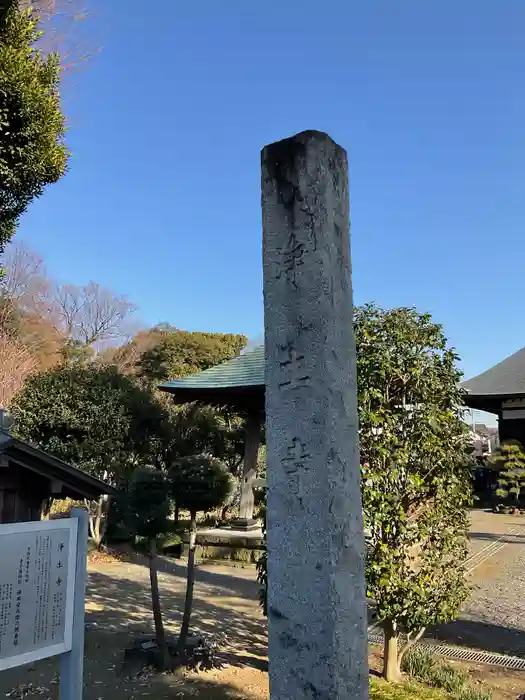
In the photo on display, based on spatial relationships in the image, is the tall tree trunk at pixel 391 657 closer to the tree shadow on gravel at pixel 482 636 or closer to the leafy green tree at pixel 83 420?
the tree shadow on gravel at pixel 482 636

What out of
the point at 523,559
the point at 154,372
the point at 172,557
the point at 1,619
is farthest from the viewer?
the point at 154,372

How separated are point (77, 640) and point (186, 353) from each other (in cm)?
2118

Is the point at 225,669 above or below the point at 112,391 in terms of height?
below

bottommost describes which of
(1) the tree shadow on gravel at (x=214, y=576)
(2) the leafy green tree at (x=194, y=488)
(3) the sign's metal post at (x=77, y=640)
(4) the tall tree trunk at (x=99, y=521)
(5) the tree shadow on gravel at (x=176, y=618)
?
(1) the tree shadow on gravel at (x=214, y=576)

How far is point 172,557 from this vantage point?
44.0 feet

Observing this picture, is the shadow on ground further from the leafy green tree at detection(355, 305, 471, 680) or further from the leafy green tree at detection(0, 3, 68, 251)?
the leafy green tree at detection(0, 3, 68, 251)

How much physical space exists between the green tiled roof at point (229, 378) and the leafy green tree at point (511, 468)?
9.36 meters

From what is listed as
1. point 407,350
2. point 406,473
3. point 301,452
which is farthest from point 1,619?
point 407,350

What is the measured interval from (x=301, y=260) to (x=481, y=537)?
1381 centimetres

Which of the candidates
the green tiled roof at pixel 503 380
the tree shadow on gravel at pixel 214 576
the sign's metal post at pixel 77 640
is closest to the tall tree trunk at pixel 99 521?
the tree shadow on gravel at pixel 214 576

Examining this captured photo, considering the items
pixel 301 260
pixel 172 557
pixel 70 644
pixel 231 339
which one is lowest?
pixel 172 557

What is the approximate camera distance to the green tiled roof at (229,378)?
40.4ft

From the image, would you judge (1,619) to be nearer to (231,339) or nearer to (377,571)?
(377,571)

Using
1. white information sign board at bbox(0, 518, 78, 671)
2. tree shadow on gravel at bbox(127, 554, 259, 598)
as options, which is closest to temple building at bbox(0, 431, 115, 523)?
white information sign board at bbox(0, 518, 78, 671)
